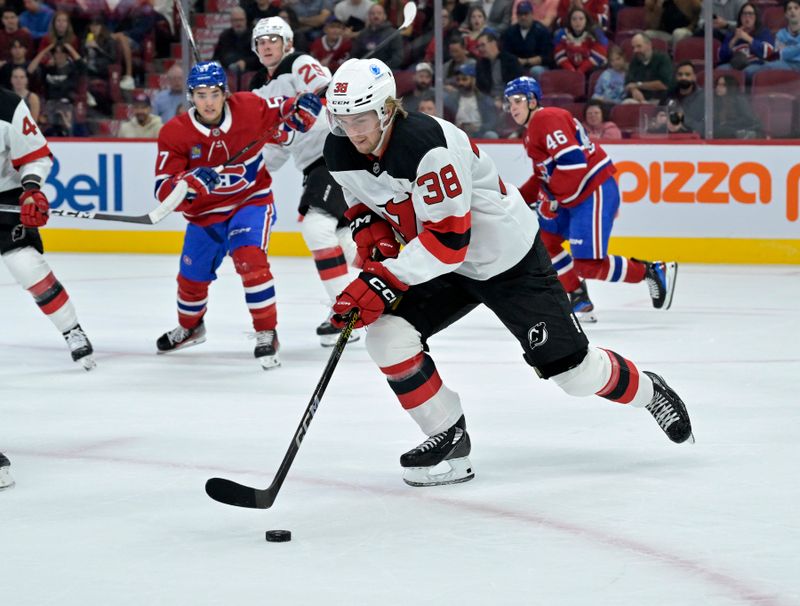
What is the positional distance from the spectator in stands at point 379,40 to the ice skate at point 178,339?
3.24 m

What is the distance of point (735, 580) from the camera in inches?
84.7

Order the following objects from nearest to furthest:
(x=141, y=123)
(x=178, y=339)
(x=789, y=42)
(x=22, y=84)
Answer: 1. (x=178, y=339)
2. (x=789, y=42)
3. (x=141, y=123)
4. (x=22, y=84)

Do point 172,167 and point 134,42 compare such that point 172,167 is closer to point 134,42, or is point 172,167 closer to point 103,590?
point 103,590

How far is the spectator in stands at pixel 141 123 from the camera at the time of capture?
8031mm

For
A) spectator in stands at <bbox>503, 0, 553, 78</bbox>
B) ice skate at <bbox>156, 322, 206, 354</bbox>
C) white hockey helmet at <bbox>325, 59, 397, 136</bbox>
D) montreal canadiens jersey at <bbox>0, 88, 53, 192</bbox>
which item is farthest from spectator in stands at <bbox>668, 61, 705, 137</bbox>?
white hockey helmet at <bbox>325, 59, 397, 136</bbox>

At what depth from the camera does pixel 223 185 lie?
446cm

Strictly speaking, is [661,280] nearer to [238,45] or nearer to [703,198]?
[703,198]

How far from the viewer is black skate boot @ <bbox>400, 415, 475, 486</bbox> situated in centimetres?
282

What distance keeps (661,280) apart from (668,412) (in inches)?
97.0

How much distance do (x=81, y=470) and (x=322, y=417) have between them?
2.56ft

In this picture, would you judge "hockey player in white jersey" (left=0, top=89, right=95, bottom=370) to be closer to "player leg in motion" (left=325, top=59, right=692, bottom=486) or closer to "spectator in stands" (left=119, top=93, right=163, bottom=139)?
"player leg in motion" (left=325, top=59, right=692, bottom=486)

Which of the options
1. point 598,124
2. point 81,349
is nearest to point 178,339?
point 81,349

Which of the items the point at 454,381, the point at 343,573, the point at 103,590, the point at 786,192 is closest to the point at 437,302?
the point at 343,573

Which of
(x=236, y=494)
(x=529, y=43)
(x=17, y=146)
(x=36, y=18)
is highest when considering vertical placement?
(x=36, y=18)
